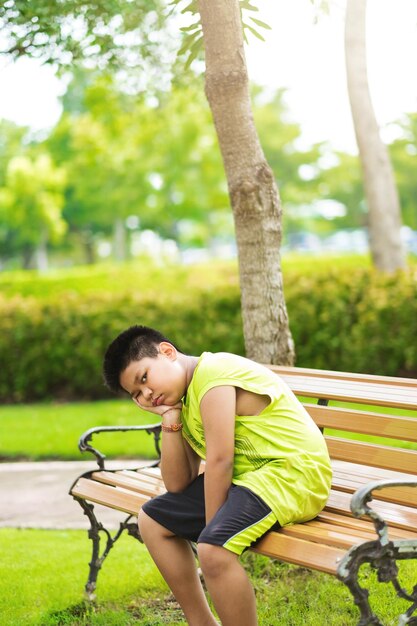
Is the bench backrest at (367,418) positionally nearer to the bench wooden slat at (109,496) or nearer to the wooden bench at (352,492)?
the wooden bench at (352,492)

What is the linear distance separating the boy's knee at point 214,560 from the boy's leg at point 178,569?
1.34ft

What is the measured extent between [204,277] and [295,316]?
9794mm

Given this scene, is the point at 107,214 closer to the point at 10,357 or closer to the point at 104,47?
the point at 10,357

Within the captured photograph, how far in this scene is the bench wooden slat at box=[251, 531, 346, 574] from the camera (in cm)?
253

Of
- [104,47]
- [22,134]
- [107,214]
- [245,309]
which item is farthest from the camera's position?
[22,134]

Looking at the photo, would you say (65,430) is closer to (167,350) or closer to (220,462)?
(167,350)

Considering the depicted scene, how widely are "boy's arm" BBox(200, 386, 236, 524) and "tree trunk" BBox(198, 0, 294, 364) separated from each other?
1680 mm

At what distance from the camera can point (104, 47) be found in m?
5.67

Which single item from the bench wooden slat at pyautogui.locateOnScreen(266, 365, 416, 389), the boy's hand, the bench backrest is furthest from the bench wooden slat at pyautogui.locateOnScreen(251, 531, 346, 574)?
the bench wooden slat at pyautogui.locateOnScreen(266, 365, 416, 389)

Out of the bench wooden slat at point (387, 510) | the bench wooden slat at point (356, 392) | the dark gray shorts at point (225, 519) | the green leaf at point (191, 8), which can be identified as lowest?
the bench wooden slat at point (387, 510)

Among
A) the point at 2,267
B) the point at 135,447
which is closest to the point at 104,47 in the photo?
the point at 135,447

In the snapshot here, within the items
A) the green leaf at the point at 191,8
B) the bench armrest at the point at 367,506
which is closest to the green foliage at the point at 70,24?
the green leaf at the point at 191,8

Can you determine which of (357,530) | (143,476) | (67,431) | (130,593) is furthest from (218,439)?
(67,431)

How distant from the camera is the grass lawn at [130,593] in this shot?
3627mm
